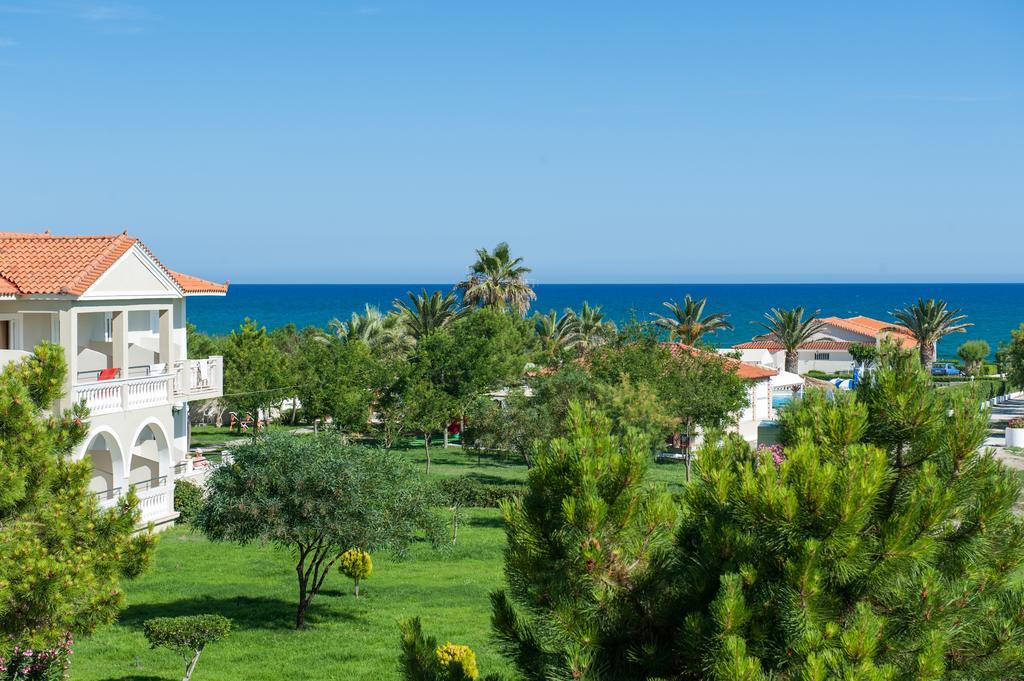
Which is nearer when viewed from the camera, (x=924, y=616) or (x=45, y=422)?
(x=924, y=616)

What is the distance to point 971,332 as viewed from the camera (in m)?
193

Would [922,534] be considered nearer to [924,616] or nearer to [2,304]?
[924,616]

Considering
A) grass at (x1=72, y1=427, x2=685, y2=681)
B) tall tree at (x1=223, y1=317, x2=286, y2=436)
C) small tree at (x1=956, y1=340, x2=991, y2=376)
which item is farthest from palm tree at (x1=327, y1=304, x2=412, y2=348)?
Answer: small tree at (x1=956, y1=340, x2=991, y2=376)

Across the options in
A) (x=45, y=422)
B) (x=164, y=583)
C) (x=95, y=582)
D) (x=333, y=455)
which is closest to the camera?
(x=95, y=582)

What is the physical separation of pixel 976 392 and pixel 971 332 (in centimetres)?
20202

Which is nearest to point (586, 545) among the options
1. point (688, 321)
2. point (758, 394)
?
point (758, 394)

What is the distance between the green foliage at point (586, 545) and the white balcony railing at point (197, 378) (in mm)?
23778

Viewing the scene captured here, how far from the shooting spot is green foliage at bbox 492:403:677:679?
7.16 meters

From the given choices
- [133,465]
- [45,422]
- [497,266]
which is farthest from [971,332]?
[45,422]

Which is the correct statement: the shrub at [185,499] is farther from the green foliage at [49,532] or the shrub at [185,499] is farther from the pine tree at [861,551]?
the pine tree at [861,551]

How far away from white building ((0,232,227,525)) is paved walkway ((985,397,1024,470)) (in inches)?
1208

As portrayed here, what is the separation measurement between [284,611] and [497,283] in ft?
151

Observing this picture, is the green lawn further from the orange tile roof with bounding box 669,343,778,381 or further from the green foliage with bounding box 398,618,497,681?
the orange tile roof with bounding box 669,343,778,381

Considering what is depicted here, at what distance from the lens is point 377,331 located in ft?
221
